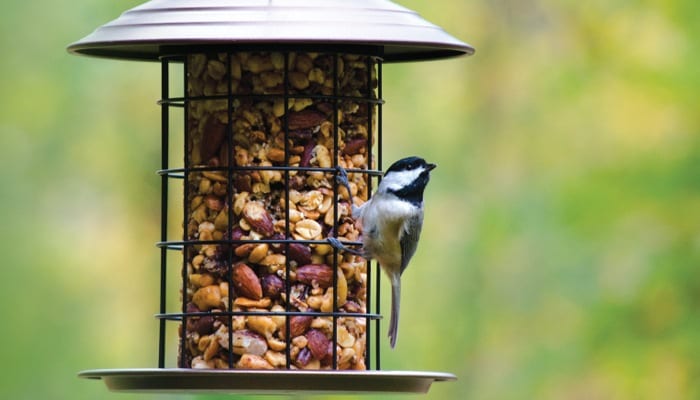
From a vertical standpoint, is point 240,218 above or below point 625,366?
above

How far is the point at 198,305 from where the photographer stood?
513 cm

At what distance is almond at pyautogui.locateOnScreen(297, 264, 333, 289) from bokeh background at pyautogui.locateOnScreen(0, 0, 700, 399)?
5.28 m

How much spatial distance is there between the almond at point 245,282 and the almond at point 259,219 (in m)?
0.14

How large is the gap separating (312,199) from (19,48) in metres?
6.14

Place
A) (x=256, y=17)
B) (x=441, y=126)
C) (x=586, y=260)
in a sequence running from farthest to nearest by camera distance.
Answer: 1. (x=441, y=126)
2. (x=586, y=260)
3. (x=256, y=17)

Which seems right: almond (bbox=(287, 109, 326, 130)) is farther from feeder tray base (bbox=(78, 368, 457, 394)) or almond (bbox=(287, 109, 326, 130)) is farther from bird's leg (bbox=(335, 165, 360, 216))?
feeder tray base (bbox=(78, 368, 457, 394))

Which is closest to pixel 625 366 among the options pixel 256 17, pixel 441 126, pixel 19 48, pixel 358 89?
pixel 441 126

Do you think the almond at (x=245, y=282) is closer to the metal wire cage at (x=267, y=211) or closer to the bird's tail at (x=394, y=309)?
the metal wire cage at (x=267, y=211)

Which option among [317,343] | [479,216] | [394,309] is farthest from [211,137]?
[479,216]

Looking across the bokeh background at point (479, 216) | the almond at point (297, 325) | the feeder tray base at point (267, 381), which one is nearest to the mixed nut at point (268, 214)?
the almond at point (297, 325)

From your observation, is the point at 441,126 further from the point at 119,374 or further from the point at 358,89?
the point at 119,374

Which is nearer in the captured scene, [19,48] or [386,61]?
[386,61]

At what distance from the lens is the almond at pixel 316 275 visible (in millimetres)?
5062

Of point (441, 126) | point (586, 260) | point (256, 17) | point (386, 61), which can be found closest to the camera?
point (256, 17)
